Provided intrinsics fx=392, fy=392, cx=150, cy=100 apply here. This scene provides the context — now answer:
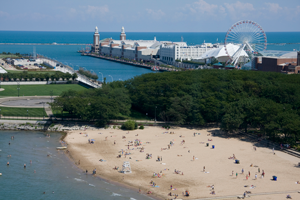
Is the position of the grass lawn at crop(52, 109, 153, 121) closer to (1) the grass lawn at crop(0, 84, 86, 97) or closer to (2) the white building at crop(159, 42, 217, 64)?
(1) the grass lawn at crop(0, 84, 86, 97)

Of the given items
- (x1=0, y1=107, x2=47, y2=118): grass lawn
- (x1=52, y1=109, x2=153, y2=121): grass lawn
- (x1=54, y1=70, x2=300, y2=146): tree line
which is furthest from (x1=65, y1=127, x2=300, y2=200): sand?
(x1=0, y1=107, x2=47, y2=118): grass lawn

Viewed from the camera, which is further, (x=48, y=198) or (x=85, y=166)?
(x=85, y=166)

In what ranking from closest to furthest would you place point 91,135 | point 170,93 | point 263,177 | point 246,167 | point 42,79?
point 263,177
point 246,167
point 91,135
point 170,93
point 42,79

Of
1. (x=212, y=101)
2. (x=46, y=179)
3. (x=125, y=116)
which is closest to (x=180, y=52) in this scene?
(x=125, y=116)

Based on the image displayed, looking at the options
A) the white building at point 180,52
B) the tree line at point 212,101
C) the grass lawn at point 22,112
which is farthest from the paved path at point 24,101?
the white building at point 180,52

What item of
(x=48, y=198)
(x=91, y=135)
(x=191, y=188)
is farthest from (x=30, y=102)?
(x=191, y=188)

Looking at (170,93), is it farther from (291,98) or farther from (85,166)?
(85,166)

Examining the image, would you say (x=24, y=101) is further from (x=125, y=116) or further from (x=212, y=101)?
(x=212, y=101)
